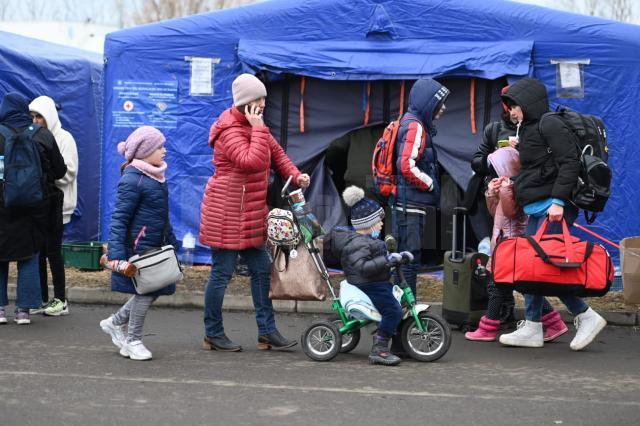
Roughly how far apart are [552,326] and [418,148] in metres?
1.72

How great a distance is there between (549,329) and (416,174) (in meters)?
1.58

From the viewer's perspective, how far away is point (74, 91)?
1463 cm

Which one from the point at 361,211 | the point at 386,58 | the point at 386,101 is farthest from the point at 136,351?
the point at 386,101

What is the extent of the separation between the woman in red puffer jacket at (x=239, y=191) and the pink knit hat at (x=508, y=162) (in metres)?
1.57

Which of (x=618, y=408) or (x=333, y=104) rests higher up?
(x=333, y=104)

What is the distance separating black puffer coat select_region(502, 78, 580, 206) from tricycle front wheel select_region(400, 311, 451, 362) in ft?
3.93

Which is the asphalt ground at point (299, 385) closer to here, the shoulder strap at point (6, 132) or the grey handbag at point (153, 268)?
the grey handbag at point (153, 268)

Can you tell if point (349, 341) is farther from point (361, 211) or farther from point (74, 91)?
point (74, 91)

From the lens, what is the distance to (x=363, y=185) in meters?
12.2

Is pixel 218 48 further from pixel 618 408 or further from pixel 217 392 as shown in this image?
pixel 618 408

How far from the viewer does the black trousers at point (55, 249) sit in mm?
9680

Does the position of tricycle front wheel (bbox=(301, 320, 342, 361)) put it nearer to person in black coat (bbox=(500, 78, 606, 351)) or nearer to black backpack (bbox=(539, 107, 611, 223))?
person in black coat (bbox=(500, 78, 606, 351))

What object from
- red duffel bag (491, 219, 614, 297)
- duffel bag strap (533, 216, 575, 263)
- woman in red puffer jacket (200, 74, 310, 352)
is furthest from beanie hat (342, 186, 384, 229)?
duffel bag strap (533, 216, 575, 263)

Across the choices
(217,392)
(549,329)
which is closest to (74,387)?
(217,392)
